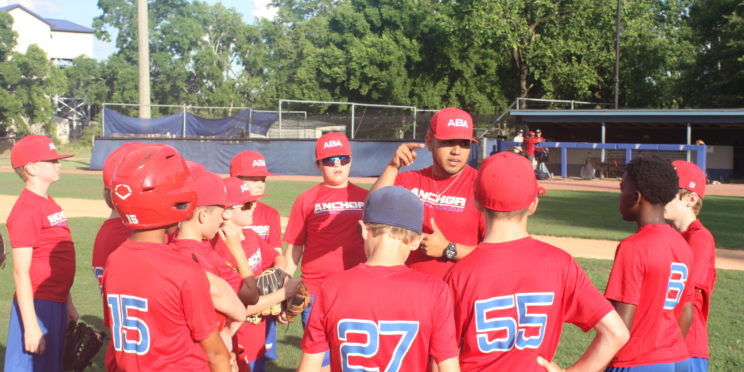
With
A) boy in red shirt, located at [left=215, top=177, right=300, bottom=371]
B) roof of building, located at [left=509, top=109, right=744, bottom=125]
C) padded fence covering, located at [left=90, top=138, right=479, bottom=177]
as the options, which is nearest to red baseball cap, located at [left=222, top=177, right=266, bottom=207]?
boy in red shirt, located at [left=215, top=177, right=300, bottom=371]

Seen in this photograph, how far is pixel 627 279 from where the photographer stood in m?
3.17

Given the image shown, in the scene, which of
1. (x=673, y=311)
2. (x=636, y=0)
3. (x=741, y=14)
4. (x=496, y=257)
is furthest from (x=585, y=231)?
(x=636, y=0)

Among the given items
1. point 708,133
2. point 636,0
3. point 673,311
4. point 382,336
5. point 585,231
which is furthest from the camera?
point 636,0

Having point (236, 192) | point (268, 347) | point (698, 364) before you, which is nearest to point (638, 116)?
point (268, 347)

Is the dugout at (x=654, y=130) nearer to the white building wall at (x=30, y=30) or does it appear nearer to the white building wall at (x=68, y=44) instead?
the white building wall at (x=30, y=30)

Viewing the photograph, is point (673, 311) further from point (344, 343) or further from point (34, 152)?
point (34, 152)

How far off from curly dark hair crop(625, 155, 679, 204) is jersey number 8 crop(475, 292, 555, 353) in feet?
3.01

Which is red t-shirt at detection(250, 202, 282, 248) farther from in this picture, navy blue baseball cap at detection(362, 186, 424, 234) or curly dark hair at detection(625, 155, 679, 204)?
curly dark hair at detection(625, 155, 679, 204)

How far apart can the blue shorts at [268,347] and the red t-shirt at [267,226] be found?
2.05 ft

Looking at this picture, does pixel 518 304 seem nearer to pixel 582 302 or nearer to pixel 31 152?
pixel 582 302

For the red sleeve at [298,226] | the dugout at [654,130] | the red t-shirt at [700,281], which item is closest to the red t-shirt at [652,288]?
the red t-shirt at [700,281]

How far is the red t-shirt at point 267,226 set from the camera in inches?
213

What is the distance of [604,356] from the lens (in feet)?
9.20

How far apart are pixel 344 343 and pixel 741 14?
42.7m
